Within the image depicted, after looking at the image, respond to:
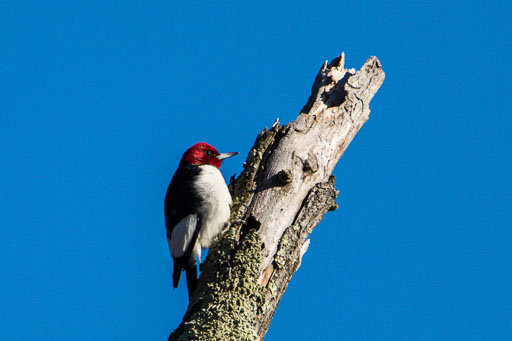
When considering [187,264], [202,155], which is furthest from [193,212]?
[202,155]

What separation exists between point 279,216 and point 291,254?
1.04ft

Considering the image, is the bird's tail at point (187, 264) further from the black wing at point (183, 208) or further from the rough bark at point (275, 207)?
the rough bark at point (275, 207)

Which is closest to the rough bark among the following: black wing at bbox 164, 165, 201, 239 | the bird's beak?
black wing at bbox 164, 165, 201, 239

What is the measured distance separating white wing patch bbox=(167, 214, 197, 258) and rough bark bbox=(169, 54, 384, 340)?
487 millimetres

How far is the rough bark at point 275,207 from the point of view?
3727mm

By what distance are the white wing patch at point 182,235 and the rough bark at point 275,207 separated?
487 millimetres

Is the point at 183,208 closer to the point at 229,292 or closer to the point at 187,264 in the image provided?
the point at 187,264

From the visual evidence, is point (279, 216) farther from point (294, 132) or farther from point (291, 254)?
point (294, 132)

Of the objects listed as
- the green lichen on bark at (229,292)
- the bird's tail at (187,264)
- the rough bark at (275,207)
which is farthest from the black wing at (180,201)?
the green lichen on bark at (229,292)

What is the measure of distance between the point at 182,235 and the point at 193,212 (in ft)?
0.75

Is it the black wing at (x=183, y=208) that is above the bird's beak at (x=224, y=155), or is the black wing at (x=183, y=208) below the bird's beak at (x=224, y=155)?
below

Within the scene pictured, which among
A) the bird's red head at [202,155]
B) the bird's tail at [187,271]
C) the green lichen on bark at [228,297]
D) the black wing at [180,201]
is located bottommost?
the green lichen on bark at [228,297]

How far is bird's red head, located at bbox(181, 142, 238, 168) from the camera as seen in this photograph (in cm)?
564

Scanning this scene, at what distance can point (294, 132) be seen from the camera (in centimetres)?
461
